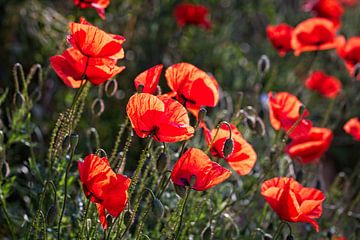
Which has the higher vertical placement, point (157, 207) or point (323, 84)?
point (157, 207)

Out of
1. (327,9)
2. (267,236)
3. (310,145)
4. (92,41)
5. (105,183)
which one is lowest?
(267,236)

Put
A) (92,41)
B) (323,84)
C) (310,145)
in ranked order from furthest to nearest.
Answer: (323,84), (310,145), (92,41)

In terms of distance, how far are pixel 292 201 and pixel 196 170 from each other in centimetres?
31

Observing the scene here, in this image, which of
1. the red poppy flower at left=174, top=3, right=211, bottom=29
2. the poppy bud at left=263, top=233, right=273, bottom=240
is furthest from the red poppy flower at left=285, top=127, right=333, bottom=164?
the red poppy flower at left=174, top=3, right=211, bottom=29

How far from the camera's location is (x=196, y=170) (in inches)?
65.8

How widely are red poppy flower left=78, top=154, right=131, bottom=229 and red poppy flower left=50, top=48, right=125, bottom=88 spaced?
0.96ft

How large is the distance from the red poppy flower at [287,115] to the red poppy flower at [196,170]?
0.62m

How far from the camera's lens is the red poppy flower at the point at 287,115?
226cm

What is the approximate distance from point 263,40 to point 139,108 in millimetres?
3784

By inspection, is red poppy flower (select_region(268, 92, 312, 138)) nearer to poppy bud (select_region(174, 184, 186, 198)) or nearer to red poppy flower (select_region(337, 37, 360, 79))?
poppy bud (select_region(174, 184, 186, 198))

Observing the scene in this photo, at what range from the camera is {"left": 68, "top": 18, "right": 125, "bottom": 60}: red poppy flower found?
5.68 feet

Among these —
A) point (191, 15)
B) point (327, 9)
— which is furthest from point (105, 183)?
point (327, 9)

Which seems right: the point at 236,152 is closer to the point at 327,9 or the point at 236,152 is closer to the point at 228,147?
the point at 228,147

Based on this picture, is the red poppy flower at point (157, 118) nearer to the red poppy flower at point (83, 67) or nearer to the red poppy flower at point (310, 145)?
the red poppy flower at point (83, 67)
